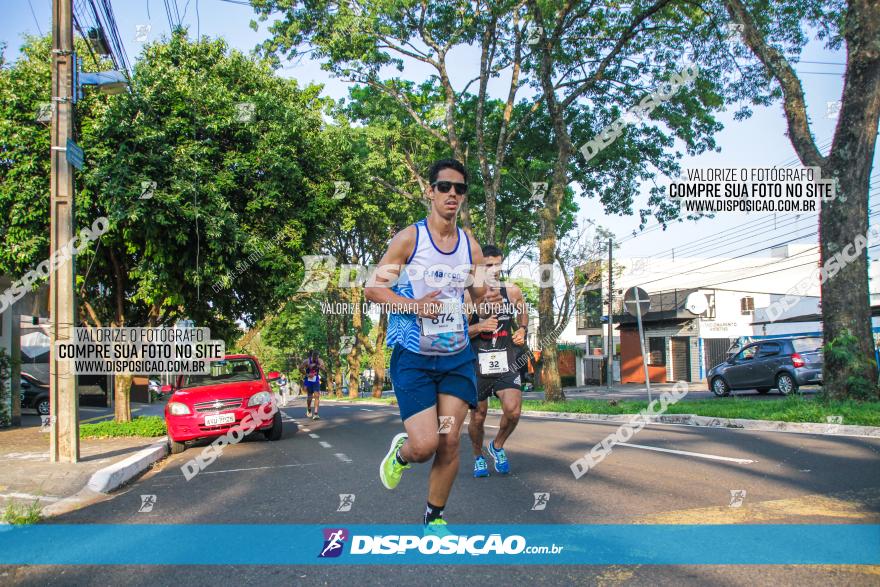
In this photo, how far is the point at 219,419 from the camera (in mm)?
11023

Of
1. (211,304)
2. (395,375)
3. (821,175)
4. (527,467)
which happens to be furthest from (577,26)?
(395,375)

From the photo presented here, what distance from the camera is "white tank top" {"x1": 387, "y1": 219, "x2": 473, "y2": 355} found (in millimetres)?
3859

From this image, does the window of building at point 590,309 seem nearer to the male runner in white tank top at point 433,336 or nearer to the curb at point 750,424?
the curb at point 750,424

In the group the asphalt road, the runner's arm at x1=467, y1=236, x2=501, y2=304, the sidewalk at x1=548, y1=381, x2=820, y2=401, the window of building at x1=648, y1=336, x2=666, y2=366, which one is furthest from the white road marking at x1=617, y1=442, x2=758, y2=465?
the window of building at x1=648, y1=336, x2=666, y2=366

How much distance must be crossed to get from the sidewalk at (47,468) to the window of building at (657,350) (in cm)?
3687

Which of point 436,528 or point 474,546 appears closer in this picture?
point 436,528

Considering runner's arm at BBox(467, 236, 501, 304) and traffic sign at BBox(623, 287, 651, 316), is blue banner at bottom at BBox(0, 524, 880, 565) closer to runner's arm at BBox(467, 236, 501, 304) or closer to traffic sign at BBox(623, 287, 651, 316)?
runner's arm at BBox(467, 236, 501, 304)

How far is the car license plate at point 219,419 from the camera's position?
35.9 ft

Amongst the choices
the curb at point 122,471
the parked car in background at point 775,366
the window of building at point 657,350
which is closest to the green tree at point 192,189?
the curb at point 122,471

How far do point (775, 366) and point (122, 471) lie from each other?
17752 mm

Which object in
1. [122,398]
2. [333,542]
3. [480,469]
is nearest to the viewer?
[333,542]

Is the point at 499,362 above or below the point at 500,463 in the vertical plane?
above

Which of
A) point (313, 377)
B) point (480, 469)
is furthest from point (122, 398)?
point (480, 469)

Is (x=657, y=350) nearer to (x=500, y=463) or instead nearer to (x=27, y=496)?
(x=500, y=463)
